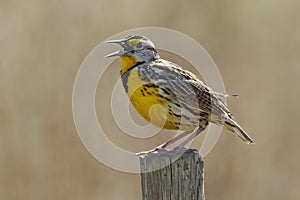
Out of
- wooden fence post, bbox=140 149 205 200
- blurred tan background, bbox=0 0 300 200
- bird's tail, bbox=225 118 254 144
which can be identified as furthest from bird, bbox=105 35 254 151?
blurred tan background, bbox=0 0 300 200

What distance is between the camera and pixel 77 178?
4.98 m

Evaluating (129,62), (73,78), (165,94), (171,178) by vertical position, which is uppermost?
(73,78)

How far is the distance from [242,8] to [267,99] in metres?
0.84

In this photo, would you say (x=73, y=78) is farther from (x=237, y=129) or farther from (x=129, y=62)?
(x=237, y=129)

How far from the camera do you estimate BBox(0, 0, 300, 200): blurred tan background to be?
16.2ft

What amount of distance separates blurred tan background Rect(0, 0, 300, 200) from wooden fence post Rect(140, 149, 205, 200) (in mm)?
2077

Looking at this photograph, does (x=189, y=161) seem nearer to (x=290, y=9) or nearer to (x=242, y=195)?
(x=242, y=195)

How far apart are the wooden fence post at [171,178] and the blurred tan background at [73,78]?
2.08 m

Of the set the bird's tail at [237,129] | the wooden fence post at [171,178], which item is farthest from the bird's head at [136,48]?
the wooden fence post at [171,178]

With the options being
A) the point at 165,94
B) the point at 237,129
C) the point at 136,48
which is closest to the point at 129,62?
the point at 136,48

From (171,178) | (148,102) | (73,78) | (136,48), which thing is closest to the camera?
(171,178)

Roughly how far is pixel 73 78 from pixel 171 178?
92.7 inches

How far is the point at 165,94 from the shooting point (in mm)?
3475

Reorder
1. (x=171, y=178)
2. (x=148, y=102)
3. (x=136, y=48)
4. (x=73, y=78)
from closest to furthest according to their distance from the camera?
1. (x=171, y=178)
2. (x=148, y=102)
3. (x=136, y=48)
4. (x=73, y=78)
